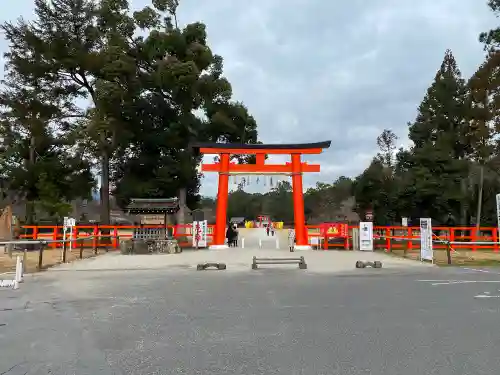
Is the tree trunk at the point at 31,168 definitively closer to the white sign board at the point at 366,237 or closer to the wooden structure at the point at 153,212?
the wooden structure at the point at 153,212

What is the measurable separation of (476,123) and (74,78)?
2968 centimetres

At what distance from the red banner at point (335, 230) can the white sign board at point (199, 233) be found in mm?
6559

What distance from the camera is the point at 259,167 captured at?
84.1 ft

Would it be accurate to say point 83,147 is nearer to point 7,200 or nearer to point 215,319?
point 7,200

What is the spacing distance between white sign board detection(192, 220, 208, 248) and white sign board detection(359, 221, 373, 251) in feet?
27.8

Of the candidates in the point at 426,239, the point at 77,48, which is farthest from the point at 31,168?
the point at 426,239

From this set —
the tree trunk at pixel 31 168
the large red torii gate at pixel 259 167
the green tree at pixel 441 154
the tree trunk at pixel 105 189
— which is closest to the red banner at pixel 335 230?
the large red torii gate at pixel 259 167

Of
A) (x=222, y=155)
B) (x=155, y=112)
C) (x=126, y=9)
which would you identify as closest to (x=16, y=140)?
(x=155, y=112)

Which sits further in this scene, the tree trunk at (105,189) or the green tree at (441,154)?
the green tree at (441,154)

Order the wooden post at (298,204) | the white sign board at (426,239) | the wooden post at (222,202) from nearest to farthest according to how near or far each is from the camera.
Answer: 1. the white sign board at (426,239)
2. the wooden post at (298,204)
3. the wooden post at (222,202)

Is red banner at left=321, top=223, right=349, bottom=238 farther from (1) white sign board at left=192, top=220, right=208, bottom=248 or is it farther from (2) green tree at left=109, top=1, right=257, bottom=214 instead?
(2) green tree at left=109, top=1, right=257, bottom=214

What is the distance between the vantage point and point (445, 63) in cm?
3966

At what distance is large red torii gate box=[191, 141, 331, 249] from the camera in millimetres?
25375

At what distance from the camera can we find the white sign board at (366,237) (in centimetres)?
2344
